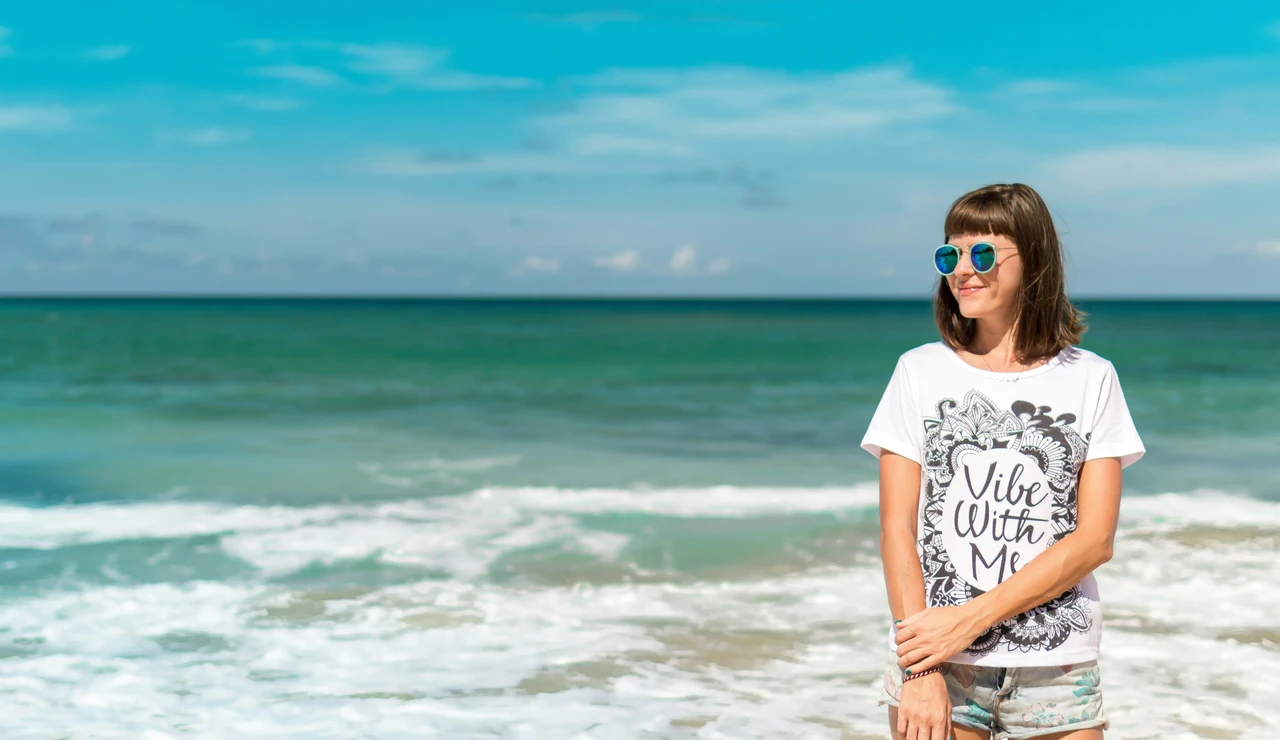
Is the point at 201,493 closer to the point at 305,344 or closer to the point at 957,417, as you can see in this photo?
the point at 957,417

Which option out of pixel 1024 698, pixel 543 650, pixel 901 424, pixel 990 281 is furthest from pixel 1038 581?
pixel 543 650

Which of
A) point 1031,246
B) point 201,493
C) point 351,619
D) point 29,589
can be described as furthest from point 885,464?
point 201,493

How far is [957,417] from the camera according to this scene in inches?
89.4

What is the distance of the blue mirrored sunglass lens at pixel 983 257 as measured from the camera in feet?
7.45

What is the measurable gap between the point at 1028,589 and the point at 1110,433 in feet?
1.23

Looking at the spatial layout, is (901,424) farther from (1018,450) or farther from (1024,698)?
(1024,698)

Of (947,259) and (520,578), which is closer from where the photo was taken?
(947,259)

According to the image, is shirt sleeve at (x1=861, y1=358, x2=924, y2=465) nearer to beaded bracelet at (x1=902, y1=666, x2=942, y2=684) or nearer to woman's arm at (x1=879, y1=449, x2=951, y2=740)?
woman's arm at (x1=879, y1=449, x2=951, y2=740)

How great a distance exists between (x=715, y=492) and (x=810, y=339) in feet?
139

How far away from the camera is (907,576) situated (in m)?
2.29

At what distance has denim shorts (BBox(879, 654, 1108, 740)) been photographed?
7.39 ft

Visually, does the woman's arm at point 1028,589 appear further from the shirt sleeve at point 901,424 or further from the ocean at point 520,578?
the ocean at point 520,578

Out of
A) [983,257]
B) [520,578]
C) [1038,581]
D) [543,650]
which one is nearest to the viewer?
[1038,581]

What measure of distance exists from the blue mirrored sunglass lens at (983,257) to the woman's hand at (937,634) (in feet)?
2.41
